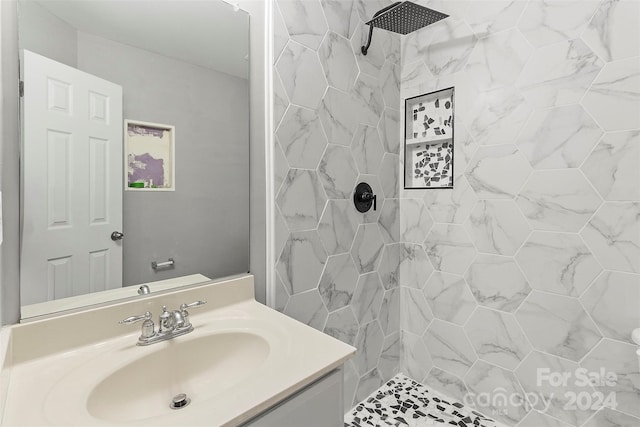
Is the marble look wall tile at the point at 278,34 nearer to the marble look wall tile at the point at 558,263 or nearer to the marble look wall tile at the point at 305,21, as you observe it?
the marble look wall tile at the point at 305,21

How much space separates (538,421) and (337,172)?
139 cm

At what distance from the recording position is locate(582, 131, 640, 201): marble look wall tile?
1.08m

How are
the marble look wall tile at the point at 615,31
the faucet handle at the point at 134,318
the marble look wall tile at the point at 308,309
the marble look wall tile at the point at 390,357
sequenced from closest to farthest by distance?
the faucet handle at the point at 134,318 → the marble look wall tile at the point at 615,31 → the marble look wall tile at the point at 308,309 → the marble look wall tile at the point at 390,357

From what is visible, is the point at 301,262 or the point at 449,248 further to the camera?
the point at 449,248

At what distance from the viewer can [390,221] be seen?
67.2 inches

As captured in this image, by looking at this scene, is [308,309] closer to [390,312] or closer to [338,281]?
[338,281]

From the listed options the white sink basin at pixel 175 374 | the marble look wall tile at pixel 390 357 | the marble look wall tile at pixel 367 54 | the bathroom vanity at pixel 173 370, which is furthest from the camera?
the marble look wall tile at pixel 390 357

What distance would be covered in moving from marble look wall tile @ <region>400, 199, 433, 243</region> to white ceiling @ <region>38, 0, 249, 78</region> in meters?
1.08

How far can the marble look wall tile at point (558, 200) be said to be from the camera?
1179mm

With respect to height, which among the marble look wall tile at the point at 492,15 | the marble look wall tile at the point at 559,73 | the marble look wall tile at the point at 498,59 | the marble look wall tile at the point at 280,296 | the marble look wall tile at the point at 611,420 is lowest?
the marble look wall tile at the point at 611,420

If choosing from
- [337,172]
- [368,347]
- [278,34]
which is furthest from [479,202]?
[278,34]

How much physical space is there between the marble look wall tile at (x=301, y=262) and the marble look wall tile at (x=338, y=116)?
18.0 inches

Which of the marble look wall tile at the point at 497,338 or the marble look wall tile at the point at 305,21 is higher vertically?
the marble look wall tile at the point at 305,21

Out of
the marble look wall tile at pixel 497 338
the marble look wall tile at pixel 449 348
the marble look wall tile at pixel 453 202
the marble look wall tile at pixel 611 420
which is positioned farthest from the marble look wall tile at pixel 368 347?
the marble look wall tile at pixel 611 420
